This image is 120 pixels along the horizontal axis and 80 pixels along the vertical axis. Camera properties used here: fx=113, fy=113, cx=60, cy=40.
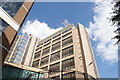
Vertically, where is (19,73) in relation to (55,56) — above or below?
below

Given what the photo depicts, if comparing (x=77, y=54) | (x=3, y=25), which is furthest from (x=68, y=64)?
(x=3, y=25)

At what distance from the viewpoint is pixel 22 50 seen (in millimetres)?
69562

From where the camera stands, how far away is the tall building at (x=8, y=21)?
14.3 m

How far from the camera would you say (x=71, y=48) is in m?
40.1

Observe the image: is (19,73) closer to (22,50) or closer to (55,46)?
(55,46)

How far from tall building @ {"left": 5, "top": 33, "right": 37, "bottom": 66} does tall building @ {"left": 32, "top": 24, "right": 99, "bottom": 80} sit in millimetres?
10227

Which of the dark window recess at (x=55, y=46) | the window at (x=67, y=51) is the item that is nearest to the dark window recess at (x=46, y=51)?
the dark window recess at (x=55, y=46)

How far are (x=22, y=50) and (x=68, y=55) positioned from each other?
4033 centimetres

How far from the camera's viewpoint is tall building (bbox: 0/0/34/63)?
46.9 feet

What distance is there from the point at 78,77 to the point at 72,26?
2370 cm

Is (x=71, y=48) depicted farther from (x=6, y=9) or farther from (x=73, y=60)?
(x=6, y=9)

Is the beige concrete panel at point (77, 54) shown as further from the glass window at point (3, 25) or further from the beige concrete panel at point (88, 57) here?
the glass window at point (3, 25)

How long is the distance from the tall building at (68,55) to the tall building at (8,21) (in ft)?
58.4

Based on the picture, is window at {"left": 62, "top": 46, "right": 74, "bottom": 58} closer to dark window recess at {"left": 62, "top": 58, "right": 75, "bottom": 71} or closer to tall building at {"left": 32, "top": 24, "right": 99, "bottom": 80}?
tall building at {"left": 32, "top": 24, "right": 99, "bottom": 80}
